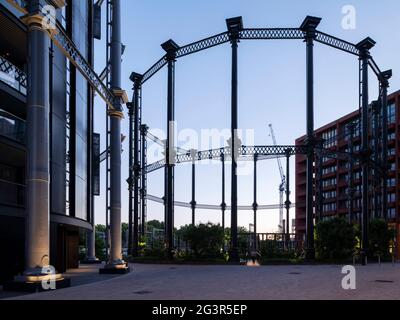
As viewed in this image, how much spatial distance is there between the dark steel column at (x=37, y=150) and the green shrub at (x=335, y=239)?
2666cm

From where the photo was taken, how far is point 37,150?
1711 centimetres

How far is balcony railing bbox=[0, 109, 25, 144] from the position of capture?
21.4 meters

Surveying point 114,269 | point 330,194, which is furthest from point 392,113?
point 114,269

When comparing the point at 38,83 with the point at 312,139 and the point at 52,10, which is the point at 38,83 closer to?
the point at 52,10

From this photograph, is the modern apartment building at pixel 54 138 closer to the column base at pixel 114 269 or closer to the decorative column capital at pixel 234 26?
the column base at pixel 114 269

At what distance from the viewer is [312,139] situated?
128ft

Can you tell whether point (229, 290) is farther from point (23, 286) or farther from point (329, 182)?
point (329, 182)

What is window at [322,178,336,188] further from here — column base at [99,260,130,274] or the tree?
column base at [99,260,130,274]

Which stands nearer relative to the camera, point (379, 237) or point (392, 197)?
point (379, 237)

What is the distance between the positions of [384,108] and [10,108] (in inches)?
1486

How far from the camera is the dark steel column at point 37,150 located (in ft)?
54.9

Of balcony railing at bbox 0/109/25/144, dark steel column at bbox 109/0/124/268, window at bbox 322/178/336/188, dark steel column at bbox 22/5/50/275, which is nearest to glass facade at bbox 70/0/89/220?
dark steel column at bbox 109/0/124/268

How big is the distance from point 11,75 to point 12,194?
6509 mm

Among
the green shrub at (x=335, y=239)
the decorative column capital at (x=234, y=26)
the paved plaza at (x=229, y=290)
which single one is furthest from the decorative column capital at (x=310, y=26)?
the paved plaza at (x=229, y=290)
